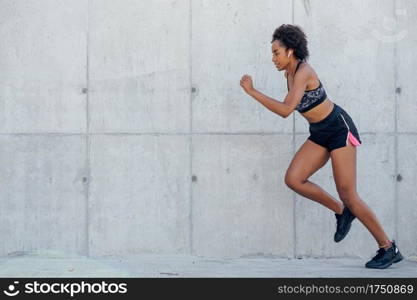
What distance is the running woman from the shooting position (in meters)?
8.02

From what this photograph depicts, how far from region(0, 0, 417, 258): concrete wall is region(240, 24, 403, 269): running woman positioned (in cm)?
63

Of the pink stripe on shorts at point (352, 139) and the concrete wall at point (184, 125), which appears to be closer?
the pink stripe on shorts at point (352, 139)

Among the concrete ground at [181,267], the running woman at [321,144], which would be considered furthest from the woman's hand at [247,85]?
the concrete ground at [181,267]

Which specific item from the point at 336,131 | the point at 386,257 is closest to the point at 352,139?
the point at 336,131

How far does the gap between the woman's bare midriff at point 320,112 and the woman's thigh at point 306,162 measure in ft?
0.75

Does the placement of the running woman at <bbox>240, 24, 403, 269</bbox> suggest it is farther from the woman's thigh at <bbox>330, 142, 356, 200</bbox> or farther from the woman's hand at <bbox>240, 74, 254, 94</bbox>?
the woman's hand at <bbox>240, 74, 254, 94</bbox>

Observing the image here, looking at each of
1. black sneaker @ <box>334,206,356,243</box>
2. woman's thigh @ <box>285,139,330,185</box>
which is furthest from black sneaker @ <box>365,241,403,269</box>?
woman's thigh @ <box>285,139,330,185</box>

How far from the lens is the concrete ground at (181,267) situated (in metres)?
8.01

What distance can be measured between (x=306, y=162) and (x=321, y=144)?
0.18 m

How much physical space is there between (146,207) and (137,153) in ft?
1.47

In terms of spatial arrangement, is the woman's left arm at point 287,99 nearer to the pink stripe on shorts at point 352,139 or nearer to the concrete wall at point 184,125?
the pink stripe on shorts at point 352,139

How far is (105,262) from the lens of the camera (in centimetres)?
852

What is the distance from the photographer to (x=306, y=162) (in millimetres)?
8125

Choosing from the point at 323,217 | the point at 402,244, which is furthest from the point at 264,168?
the point at 402,244
